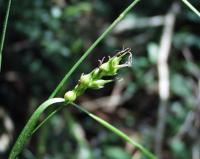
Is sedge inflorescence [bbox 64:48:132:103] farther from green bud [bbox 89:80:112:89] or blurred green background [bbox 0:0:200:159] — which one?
blurred green background [bbox 0:0:200:159]

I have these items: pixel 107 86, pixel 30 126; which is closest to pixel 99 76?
pixel 30 126

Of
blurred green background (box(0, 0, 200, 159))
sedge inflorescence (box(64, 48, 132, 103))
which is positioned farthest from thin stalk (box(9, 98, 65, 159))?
blurred green background (box(0, 0, 200, 159))

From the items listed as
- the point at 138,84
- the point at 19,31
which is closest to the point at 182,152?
the point at 138,84

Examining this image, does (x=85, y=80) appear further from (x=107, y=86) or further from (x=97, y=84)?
(x=107, y=86)

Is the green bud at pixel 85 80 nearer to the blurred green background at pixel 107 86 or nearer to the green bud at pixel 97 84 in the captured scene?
the green bud at pixel 97 84

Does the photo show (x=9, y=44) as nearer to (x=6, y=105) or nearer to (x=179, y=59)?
(x=6, y=105)

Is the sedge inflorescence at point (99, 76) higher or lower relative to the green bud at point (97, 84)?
higher

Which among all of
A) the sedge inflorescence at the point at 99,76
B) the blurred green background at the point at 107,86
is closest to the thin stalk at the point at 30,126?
the sedge inflorescence at the point at 99,76

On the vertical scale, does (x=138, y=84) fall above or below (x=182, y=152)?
above
